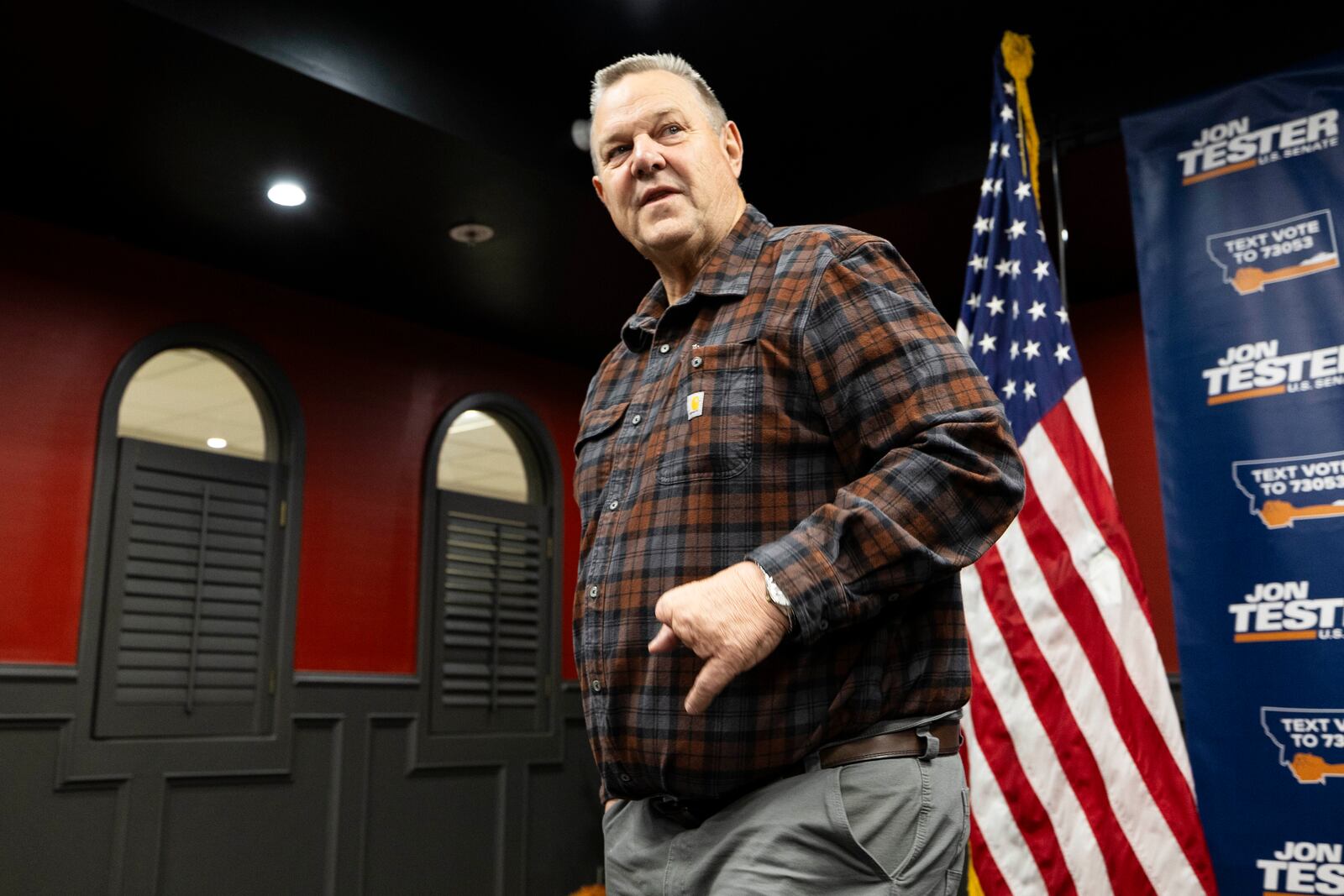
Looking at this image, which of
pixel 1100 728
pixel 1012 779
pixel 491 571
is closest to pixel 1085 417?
pixel 1100 728

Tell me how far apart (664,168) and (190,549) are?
342 centimetres

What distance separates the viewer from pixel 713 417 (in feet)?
3.48

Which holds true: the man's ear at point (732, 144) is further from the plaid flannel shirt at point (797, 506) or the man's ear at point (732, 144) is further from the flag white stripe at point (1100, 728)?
the flag white stripe at point (1100, 728)

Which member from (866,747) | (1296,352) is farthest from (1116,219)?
(866,747)

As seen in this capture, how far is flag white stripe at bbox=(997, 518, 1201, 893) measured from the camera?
261cm

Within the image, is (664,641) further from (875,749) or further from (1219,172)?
(1219,172)

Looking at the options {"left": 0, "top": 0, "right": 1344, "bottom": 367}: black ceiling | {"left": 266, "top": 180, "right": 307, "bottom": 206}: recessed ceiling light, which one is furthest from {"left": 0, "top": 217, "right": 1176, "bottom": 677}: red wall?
{"left": 266, "top": 180, "right": 307, "bottom": 206}: recessed ceiling light

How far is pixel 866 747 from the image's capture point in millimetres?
971

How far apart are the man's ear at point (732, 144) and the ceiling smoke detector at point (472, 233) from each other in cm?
278

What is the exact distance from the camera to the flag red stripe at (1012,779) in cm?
268

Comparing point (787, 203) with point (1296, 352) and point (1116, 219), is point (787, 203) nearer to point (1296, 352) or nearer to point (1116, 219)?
point (1116, 219)

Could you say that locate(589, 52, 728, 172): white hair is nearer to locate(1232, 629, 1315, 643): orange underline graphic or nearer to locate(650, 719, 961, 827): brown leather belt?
locate(650, 719, 961, 827): brown leather belt

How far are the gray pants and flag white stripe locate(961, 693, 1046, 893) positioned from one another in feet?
6.10

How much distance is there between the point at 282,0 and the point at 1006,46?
198cm
